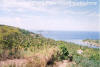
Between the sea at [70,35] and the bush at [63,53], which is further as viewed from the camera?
the sea at [70,35]

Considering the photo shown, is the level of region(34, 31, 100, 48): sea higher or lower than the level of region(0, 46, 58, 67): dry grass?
higher

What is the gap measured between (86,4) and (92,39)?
2.35 meters

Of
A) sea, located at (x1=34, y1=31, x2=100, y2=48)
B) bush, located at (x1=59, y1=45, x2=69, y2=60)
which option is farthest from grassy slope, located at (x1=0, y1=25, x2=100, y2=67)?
sea, located at (x1=34, y1=31, x2=100, y2=48)

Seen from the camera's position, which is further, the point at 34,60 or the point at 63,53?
the point at 63,53

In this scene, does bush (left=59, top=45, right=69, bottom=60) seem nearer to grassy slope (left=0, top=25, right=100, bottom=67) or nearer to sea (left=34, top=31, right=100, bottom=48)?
grassy slope (left=0, top=25, right=100, bottom=67)

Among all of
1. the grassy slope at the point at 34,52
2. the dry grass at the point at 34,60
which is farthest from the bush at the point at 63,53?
the dry grass at the point at 34,60

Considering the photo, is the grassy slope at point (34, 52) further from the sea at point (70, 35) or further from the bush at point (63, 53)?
the sea at point (70, 35)

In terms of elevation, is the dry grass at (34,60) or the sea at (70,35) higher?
the sea at (70,35)

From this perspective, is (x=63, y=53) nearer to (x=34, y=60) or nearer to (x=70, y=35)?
(x=34, y=60)

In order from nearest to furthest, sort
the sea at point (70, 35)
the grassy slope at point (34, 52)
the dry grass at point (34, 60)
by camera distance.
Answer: the dry grass at point (34, 60), the grassy slope at point (34, 52), the sea at point (70, 35)

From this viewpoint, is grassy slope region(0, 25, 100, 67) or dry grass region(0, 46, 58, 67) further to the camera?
grassy slope region(0, 25, 100, 67)

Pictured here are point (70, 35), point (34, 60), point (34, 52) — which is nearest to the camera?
point (34, 60)

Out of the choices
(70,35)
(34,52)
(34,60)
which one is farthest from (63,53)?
(70,35)

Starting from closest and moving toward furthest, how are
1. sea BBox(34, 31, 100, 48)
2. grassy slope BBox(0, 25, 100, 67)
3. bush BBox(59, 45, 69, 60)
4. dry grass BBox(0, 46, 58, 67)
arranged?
dry grass BBox(0, 46, 58, 67) → grassy slope BBox(0, 25, 100, 67) → bush BBox(59, 45, 69, 60) → sea BBox(34, 31, 100, 48)
